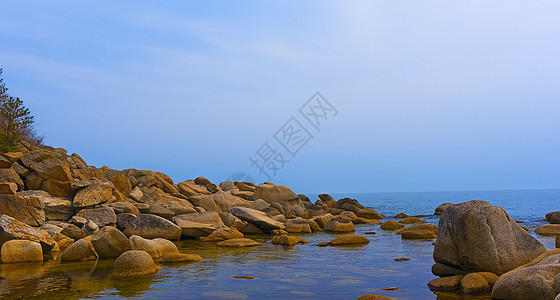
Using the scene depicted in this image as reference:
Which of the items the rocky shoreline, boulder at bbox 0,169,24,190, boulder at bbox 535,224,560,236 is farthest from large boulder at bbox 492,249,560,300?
boulder at bbox 0,169,24,190

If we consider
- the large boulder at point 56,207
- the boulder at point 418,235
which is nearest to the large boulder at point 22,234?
the large boulder at point 56,207

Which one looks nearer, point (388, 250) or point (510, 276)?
point (510, 276)

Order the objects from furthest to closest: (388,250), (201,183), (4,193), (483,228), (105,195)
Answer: (201,183), (105,195), (4,193), (388,250), (483,228)

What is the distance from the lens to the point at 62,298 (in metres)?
10.3

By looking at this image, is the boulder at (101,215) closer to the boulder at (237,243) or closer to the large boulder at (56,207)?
the large boulder at (56,207)

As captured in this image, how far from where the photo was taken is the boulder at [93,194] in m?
21.7

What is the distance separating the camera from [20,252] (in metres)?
15.1

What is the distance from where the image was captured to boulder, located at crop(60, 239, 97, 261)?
15609 mm

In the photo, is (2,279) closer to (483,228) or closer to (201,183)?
(483,228)

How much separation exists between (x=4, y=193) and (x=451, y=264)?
1831 cm

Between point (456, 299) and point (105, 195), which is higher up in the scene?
point (105, 195)

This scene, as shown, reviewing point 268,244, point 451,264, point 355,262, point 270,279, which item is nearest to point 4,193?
point 268,244

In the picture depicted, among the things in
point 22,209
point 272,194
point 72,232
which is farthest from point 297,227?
point 22,209

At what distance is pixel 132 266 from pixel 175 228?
8.20 metres
